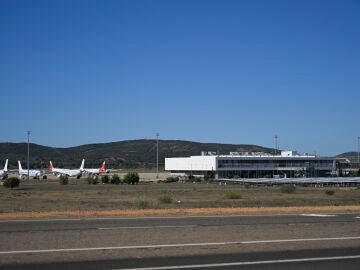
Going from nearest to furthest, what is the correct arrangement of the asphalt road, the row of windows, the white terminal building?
the asphalt road
the white terminal building
the row of windows

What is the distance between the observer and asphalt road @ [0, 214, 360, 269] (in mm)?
12031

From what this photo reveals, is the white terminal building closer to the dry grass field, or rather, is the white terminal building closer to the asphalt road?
the dry grass field

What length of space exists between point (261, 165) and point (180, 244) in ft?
419

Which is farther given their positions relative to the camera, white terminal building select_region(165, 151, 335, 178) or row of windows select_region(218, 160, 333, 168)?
row of windows select_region(218, 160, 333, 168)

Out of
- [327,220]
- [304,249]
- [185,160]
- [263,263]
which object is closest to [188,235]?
[304,249]

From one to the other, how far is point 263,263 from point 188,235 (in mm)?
4962

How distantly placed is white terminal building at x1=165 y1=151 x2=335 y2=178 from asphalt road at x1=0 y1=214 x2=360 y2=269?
373ft

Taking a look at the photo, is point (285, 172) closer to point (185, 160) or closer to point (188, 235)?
point (185, 160)

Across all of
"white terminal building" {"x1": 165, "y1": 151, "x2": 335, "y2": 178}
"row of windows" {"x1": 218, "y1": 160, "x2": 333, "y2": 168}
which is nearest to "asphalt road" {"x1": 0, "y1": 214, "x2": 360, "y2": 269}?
"white terminal building" {"x1": 165, "y1": 151, "x2": 335, "y2": 178}

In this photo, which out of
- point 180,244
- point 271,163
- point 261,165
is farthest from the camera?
point 271,163

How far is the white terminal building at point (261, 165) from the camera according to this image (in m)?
138

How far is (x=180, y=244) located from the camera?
48.7ft

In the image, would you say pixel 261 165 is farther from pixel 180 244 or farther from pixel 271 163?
pixel 180 244

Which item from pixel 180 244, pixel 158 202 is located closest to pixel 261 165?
pixel 158 202
